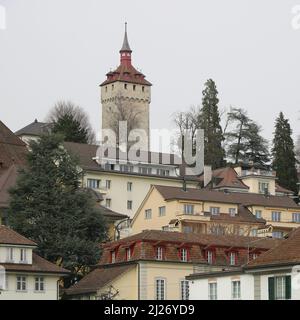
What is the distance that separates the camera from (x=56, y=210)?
81125mm

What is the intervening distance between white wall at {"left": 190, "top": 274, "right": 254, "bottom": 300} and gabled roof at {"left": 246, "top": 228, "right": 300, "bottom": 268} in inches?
44.0

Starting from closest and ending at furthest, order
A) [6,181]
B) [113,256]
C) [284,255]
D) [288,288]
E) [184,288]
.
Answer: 1. [288,288]
2. [284,255]
3. [184,288]
4. [113,256]
5. [6,181]

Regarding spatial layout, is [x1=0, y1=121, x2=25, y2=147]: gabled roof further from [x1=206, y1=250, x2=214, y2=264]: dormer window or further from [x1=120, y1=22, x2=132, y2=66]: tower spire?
[x1=120, y1=22, x2=132, y2=66]: tower spire

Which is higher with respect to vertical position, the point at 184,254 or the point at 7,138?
the point at 7,138

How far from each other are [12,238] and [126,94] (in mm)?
114883

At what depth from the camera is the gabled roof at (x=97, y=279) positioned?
73331 millimetres

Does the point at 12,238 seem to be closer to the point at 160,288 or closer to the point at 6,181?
the point at 160,288

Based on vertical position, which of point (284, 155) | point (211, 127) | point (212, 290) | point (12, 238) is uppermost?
point (211, 127)

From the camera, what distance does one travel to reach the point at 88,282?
75438mm

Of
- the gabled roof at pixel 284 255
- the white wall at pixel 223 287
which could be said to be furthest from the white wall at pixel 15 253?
the gabled roof at pixel 284 255

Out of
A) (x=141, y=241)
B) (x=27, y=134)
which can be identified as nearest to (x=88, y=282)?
(x=141, y=241)

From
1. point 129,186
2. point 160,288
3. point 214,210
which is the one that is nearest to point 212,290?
point 160,288

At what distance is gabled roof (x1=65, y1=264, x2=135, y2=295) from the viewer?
241 feet

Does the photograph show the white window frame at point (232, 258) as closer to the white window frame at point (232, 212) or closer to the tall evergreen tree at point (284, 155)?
the white window frame at point (232, 212)
